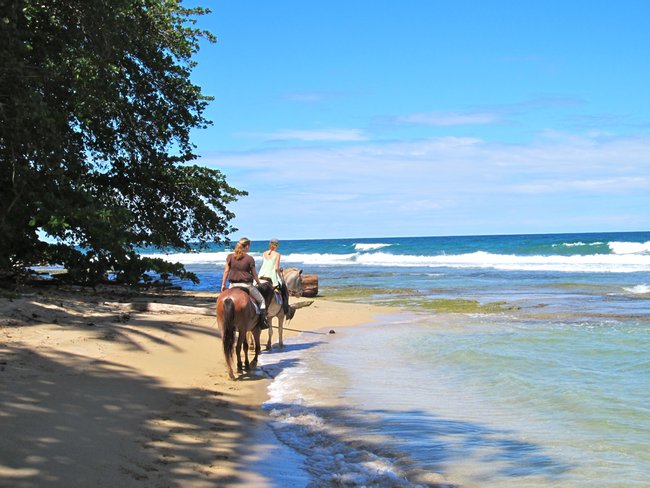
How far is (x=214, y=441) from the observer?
19.4 feet

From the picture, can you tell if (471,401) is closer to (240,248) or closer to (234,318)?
(234,318)

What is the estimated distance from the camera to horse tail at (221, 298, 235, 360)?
8875 millimetres

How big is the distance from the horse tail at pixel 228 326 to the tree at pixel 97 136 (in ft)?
15.9

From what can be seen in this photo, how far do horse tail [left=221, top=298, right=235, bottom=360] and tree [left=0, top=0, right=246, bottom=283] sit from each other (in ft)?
15.9

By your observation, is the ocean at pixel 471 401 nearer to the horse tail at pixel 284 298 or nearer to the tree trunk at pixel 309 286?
the horse tail at pixel 284 298

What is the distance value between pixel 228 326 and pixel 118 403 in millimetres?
2484

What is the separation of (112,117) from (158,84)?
62.1 inches

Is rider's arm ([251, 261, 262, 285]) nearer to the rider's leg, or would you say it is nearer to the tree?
the rider's leg

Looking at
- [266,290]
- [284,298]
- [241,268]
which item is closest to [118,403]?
[241,268]

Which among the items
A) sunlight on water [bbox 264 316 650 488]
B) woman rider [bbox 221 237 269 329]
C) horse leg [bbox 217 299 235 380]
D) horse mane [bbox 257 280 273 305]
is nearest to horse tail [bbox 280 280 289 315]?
horse mane [bbox 257 280 273 305]

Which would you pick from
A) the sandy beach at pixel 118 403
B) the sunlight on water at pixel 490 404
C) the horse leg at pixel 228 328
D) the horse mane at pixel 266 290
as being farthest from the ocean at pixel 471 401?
the horse mane at pixel 266 290

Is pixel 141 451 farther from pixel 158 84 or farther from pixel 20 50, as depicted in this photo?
pixel 158 84

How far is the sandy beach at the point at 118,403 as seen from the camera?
15.6 feet

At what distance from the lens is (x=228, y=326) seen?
8.88 metres
